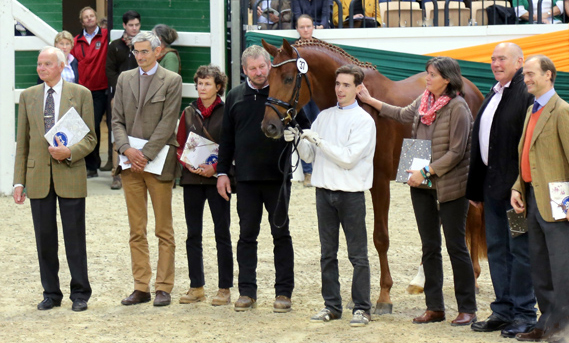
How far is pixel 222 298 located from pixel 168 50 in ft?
18.1

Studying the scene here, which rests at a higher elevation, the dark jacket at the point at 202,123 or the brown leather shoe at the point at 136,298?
the dark jacket at the point at 202,123

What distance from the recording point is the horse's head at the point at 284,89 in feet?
19.4

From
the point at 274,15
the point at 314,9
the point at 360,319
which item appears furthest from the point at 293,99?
the point at 274,15

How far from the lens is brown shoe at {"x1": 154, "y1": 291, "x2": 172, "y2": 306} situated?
657cm

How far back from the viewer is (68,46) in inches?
440

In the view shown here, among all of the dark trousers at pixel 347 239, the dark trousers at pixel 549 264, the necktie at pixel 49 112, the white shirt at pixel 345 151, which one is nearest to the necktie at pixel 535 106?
the dark trousers at pixel 549 264

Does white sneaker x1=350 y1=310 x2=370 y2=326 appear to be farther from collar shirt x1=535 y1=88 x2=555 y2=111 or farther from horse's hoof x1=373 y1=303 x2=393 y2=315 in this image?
collar shirt x1=535 y1=88 x2=555 y2=111

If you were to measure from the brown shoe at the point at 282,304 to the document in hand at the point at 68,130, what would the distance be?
1.94 m

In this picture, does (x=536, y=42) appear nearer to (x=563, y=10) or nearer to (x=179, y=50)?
(x=563, y=10)

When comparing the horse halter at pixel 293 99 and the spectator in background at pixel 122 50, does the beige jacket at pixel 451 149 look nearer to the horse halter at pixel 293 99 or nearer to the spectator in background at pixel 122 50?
the horse halter at pixel 293 99

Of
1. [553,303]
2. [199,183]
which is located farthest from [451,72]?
[199,183]

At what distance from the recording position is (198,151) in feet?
21.6

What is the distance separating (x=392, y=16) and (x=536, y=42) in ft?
6.43

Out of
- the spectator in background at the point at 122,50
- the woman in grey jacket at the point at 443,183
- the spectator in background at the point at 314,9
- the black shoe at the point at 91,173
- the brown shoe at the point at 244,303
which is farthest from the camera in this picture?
the black shoe at the point at 91,173
